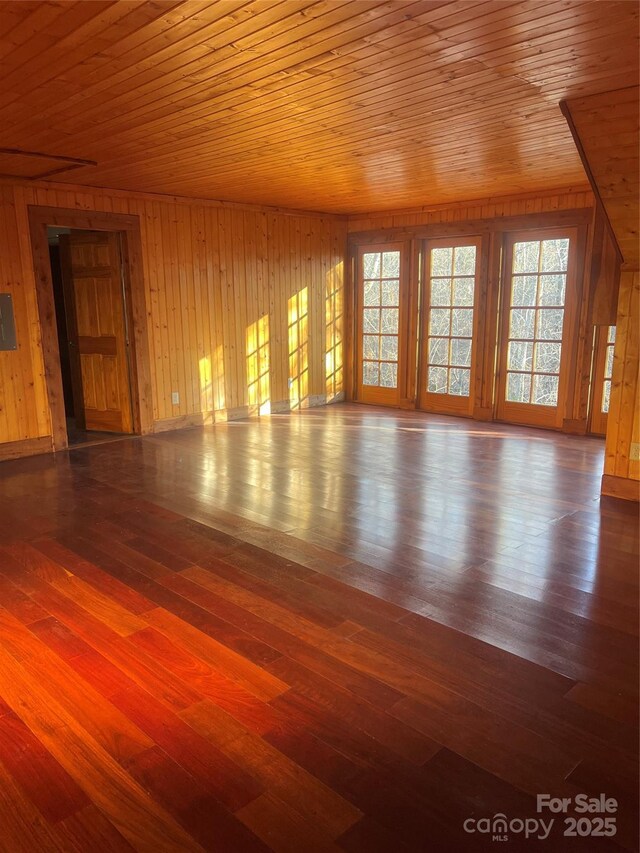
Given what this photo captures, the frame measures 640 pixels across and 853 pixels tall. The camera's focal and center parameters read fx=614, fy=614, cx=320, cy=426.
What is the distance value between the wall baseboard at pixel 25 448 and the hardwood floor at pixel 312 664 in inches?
42.9

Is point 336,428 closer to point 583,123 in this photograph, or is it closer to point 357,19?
point 583,123

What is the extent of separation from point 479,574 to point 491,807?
151 cm

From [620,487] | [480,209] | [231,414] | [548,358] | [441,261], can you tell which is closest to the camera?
[620,487]

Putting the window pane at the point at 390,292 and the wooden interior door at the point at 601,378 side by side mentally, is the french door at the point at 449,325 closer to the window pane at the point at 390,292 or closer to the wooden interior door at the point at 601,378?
the window pane at the point at 390,292

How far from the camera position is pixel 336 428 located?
6.95 m

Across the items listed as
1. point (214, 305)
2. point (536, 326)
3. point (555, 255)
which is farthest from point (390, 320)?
point (214, 305)

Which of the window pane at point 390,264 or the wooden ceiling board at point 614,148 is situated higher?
the wooden ceiling board at point 614,148

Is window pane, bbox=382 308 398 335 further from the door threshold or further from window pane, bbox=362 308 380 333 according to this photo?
the door threshold

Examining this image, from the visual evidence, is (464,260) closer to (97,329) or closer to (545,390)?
(545,390)

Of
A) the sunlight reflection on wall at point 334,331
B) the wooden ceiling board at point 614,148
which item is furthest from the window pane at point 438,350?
the wooden ceiling board at point 614,148

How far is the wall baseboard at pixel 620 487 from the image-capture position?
4375mm

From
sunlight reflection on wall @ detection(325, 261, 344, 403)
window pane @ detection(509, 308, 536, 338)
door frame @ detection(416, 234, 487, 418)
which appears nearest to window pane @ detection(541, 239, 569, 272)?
window pane @ detection(509, 308, 536, 338)

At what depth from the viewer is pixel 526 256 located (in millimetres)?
6895

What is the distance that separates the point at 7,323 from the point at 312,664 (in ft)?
15.0
